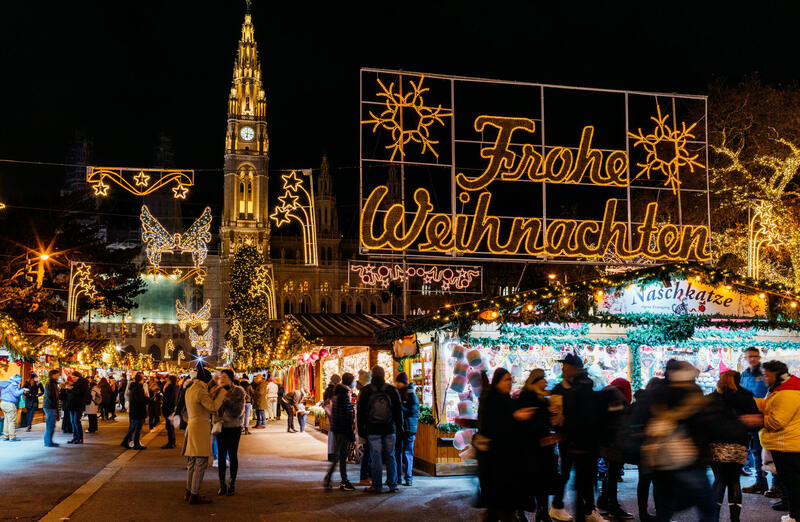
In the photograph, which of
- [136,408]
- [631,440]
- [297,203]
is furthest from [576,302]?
[136,408]

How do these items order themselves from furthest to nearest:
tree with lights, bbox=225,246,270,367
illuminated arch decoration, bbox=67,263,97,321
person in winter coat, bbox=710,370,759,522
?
tree with lights, bbox=225,246,270,367 < illuminated arch decoration, bbox=67,263,97,321 < person in winter coat, bbox=710,370,759,522

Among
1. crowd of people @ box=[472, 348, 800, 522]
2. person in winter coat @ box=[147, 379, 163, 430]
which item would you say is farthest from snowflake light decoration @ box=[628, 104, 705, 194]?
person in winter coat @ box=[147, 379, 163, 430]

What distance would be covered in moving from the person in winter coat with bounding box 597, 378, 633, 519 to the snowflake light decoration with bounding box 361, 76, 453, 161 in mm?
8548

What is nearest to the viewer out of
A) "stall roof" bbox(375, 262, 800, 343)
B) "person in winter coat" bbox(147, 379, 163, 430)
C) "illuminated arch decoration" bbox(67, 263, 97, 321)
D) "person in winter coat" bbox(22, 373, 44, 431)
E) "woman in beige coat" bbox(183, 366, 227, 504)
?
"woman in beige coat" bbox(183, 366, 227, 504)

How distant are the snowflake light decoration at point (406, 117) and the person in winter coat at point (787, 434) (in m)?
9.78

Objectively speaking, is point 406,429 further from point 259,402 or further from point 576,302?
point 259,402

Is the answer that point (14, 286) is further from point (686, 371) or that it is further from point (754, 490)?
point (686, 371)

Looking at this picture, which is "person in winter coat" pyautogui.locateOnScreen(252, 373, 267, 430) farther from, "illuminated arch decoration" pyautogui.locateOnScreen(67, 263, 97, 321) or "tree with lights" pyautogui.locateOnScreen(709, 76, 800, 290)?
"tree with lights" pyautogui.locateOnScreen(709, 76, 800, 290)

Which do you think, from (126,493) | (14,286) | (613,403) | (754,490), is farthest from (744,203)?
(14,286)

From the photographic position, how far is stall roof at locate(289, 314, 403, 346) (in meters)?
21.0

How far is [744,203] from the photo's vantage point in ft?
82.0

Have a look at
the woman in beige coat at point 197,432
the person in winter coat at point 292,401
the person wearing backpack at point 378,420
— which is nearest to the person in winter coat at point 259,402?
the person in winter coat at point 292,401

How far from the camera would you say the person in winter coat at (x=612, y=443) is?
8.27 meters

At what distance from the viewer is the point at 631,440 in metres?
6.75
